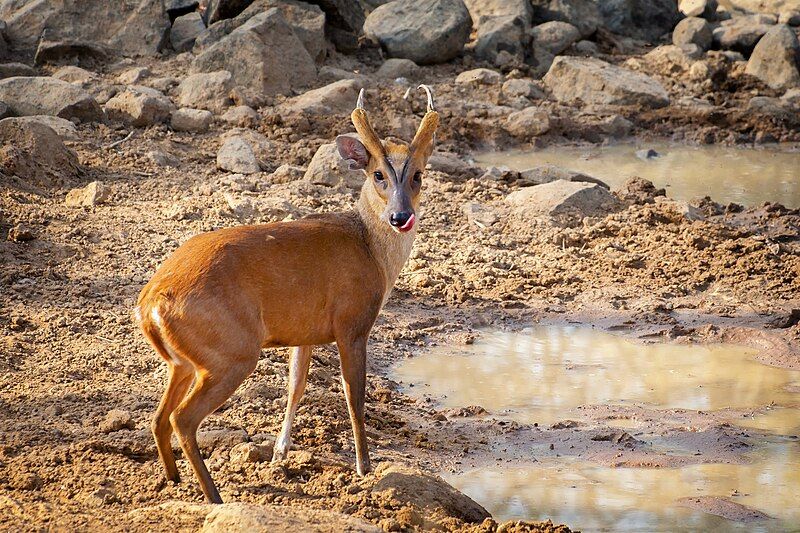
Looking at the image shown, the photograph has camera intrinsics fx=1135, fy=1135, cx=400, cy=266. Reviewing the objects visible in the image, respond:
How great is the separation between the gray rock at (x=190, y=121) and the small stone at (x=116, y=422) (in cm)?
799

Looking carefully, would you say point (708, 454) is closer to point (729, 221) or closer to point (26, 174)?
point (729, 221)

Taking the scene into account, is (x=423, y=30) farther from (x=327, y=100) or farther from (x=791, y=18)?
(x=791, y=18)

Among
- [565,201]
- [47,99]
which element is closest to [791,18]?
[565,201]

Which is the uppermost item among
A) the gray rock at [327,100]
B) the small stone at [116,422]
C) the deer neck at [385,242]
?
the deer neck at [385,242]

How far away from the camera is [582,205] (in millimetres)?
11797

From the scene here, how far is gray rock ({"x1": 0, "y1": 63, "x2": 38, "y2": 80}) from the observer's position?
603 inches

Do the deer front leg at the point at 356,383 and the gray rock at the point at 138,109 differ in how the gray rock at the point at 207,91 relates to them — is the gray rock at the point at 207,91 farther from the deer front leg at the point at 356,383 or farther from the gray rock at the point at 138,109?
the deer front leg at the point at 356,383

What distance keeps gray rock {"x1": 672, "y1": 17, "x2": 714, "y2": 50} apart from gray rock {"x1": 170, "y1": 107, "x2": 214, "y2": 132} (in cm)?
975

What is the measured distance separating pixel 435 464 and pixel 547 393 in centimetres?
163

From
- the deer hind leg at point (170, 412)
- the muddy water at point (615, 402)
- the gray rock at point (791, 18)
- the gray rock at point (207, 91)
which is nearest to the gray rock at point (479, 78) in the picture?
the gray rock at point (207, 91)

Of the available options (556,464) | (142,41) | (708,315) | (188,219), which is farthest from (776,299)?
(142,41)

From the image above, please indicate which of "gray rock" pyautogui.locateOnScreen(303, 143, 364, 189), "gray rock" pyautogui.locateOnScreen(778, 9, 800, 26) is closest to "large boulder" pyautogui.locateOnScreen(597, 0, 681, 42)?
"gray rock" pyautogui.locateOnScreen(778, 9, 800, 26)

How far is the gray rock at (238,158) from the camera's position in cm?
1256

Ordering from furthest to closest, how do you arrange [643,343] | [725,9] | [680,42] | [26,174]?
[725,9]
[680,42]
[26,174]
[643,343]
